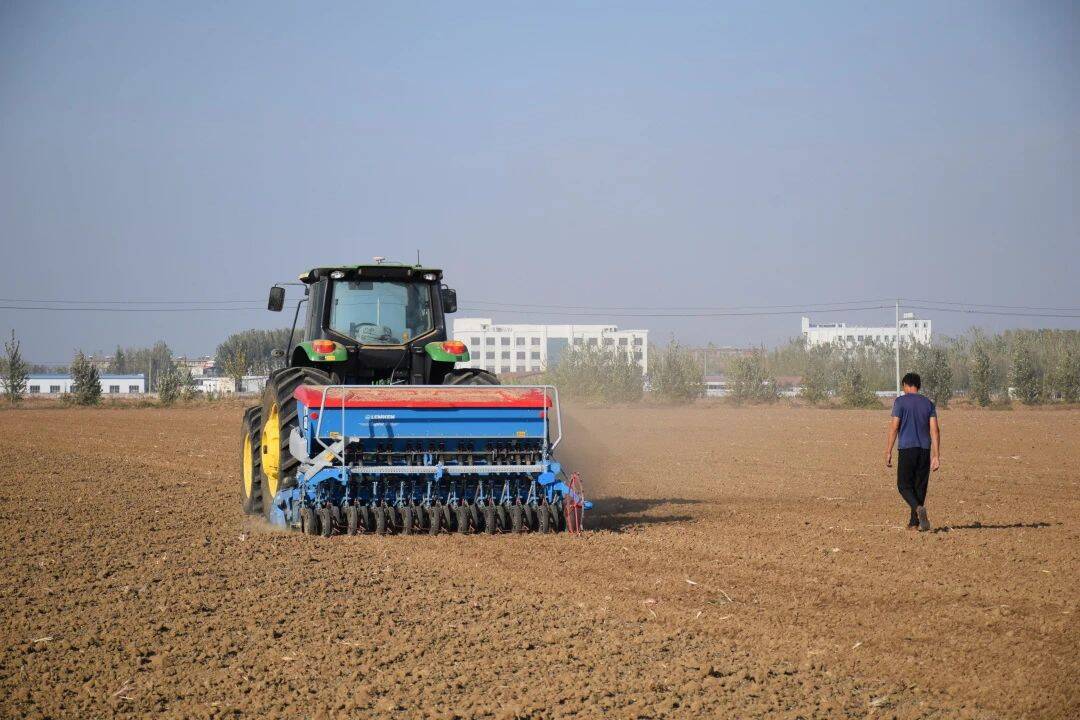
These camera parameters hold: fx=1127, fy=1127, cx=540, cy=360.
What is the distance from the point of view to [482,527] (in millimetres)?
9922

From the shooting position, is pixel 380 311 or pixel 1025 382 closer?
pixel 380 311

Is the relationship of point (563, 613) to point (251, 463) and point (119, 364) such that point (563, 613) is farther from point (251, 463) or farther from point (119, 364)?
point (119, 364)

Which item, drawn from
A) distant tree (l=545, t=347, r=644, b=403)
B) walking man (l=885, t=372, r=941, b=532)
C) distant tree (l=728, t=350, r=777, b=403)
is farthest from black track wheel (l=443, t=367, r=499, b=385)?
distant tree (l=728, t=350, r=777, b=403)

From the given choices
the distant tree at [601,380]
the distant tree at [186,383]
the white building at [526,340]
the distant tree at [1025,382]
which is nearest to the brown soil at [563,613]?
the distant tree at [186,383]

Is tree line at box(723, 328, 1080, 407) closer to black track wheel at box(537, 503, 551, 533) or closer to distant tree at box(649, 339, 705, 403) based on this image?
distant tree at box(649, 339, 705, 403)

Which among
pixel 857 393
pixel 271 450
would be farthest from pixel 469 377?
pixel 857 393

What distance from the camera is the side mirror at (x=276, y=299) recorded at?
1157 centimetres

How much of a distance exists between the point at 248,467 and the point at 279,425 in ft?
6.17

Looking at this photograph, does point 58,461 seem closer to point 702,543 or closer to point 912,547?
point 702,543

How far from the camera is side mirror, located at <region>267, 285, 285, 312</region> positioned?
11.6 meters

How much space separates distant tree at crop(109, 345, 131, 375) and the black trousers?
400 feet

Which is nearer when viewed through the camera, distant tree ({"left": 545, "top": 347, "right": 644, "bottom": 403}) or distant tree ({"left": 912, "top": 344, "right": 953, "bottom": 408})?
distant tree ({"left": 912, "top": 344, "right": 953, "bottom": 408})

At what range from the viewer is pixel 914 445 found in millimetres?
10586

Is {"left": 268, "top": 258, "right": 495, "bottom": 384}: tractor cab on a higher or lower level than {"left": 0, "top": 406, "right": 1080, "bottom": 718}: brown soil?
higher
